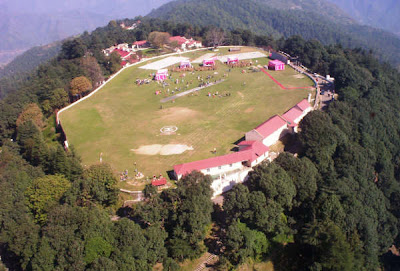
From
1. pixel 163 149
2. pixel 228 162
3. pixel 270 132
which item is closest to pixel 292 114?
pixel 270 132

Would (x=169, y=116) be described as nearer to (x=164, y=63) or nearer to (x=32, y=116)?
(x=32, y=116)

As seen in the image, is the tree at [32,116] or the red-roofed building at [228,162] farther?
the tree at [32,116]

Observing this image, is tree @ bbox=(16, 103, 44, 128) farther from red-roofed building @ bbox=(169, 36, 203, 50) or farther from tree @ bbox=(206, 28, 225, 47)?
tree @ bbox=(206, 28, 225, 47)

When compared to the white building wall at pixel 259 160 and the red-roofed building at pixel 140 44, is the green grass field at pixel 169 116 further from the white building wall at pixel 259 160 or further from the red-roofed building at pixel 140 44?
the red-roofed building at pixel 140 44

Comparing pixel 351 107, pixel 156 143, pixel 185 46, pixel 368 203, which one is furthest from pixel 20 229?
pixel 185 46

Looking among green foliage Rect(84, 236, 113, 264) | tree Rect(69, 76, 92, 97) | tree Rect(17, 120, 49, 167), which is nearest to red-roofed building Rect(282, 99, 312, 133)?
green foliage Rect(84, 236, 113, 264)

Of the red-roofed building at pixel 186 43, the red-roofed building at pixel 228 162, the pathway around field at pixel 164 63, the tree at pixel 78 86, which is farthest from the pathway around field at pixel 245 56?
the red-roofed building at pixel 228 162
